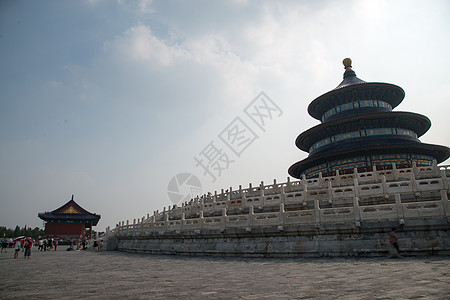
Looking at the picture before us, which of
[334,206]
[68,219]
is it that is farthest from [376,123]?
[68,219]

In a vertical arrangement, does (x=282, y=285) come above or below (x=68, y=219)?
below

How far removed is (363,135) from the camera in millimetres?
32438

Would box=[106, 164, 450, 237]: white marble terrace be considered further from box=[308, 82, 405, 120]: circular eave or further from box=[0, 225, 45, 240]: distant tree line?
box=[0, 225, 45, 240]: distant tree line

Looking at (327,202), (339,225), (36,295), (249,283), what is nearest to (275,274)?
(249,283)

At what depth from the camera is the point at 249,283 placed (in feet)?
21.8

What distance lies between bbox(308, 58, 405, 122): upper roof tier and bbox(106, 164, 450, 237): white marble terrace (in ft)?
62.7

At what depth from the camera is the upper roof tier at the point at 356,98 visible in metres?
35.1

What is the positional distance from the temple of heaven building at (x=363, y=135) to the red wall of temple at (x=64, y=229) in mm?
41346

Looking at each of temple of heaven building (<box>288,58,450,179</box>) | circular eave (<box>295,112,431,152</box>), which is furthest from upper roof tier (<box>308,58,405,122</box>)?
circular eave (<box>295,112,431,152</box>)

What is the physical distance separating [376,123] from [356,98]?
5.44 metres

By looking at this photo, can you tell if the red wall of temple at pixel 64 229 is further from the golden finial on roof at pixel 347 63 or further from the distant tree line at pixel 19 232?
the golden finial on roof at pixel 347 63

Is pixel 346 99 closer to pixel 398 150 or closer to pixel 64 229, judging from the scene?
pixel 398 150

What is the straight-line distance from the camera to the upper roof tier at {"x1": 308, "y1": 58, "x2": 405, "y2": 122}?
3506 centimetres

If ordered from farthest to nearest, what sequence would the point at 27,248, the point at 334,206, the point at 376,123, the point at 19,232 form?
the point at 19,232, the point at 376,123, the point at 27,248, the point at 334,206
